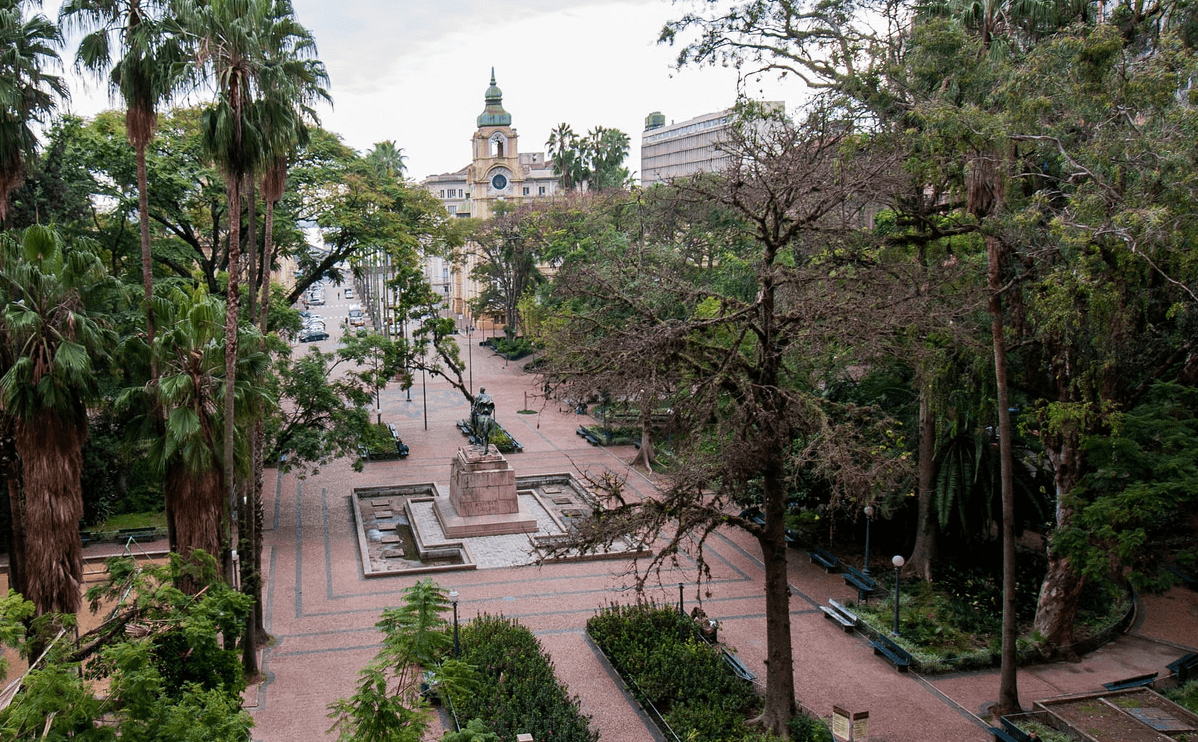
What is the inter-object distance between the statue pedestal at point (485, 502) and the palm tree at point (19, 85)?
13.0 meters

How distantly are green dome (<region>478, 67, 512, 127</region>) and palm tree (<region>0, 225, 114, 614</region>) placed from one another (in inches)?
3198

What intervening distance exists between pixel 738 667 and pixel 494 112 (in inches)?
3303

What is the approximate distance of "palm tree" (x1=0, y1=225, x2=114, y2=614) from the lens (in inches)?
598

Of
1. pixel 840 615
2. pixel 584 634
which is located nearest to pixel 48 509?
pixel 584 634

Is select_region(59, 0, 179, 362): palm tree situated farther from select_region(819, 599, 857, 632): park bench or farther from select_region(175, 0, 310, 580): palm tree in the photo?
select_region(819, 599, 857, 632): park bench

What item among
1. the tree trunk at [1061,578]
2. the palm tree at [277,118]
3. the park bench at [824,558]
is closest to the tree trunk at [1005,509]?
the tree trunk at [1061,578]

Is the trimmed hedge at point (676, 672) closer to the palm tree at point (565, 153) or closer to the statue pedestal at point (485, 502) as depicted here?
the statue pedestal at point (485, 502)

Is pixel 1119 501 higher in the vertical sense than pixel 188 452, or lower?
lower

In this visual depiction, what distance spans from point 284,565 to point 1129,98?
20.2 m

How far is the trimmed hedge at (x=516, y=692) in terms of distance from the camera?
14305 mm

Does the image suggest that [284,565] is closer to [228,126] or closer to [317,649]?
[317,649]

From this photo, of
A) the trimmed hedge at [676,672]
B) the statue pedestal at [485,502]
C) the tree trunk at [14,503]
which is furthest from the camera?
the statue pedestal at [485,502]

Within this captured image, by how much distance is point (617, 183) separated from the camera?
75.5 meters

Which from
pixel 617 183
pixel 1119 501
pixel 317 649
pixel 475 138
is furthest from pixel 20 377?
pixel 475 138
